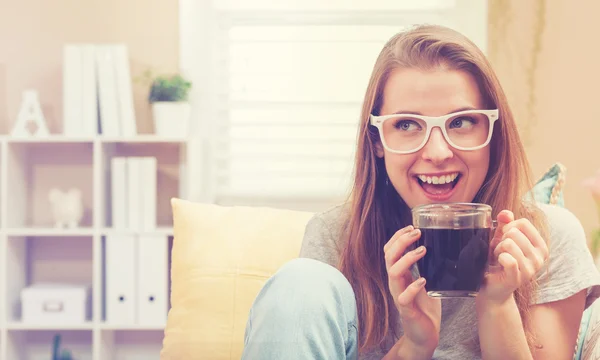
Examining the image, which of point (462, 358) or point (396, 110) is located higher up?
point (396, 110)

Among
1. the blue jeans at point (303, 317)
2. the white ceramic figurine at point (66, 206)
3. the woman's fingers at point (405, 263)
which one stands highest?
the woman's fingers at point (405, 263)

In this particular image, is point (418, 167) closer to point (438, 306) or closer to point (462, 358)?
point (438, 306)

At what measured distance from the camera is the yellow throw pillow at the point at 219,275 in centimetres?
182

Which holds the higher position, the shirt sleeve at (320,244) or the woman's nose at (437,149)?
the woman's nose at (437,149)

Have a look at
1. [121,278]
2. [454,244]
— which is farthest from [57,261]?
[454,244]

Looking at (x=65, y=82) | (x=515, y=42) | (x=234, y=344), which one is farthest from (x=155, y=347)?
(x=515, y=42)

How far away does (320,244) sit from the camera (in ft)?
4.78

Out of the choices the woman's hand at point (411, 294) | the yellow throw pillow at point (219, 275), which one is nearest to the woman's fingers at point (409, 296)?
the woman's hand at point (411, 294)

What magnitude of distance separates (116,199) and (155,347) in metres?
0.70

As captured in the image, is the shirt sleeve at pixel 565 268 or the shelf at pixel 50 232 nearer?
the shirt sleeve at pixel 565 268

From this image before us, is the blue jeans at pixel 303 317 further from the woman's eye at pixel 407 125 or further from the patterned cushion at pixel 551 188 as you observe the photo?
the patterned cushion at pixel 551 188

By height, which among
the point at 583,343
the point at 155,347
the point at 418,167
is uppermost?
the point at 418,167

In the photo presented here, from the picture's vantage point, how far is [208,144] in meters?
3.14

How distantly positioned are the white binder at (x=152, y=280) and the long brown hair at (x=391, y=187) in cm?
159
